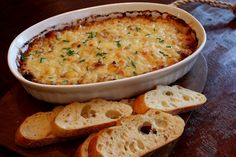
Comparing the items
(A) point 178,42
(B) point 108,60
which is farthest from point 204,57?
(B) point 108,60

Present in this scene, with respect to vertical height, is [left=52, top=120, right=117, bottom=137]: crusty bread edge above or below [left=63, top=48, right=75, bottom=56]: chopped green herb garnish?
below

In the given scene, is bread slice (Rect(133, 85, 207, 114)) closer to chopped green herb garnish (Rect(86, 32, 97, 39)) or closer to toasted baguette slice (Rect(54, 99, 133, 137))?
toasted baguette slice (Rect(54, 99, 133, 137))

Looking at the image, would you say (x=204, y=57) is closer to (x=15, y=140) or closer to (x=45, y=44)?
(x=45, y=44)

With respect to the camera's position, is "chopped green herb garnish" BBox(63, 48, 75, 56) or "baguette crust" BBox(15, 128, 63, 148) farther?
"chopped green herb garnish" BBox(63, 48, 75, 56)

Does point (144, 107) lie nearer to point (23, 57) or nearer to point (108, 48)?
point (108, 48)

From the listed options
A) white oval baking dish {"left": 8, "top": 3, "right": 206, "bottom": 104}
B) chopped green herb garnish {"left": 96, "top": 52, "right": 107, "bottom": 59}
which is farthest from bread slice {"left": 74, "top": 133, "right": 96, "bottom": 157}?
chopped green herb garnish {"left": 96, "top": 52, "right": 107, "bottom": 59}

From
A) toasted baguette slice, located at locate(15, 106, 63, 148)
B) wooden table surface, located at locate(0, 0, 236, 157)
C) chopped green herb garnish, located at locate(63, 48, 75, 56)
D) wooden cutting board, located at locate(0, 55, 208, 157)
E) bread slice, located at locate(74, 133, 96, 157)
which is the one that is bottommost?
wooden table surface, located at locate(0, 0, 236, 157)

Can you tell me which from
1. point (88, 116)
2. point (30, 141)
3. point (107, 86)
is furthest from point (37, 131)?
point (107, 86)
